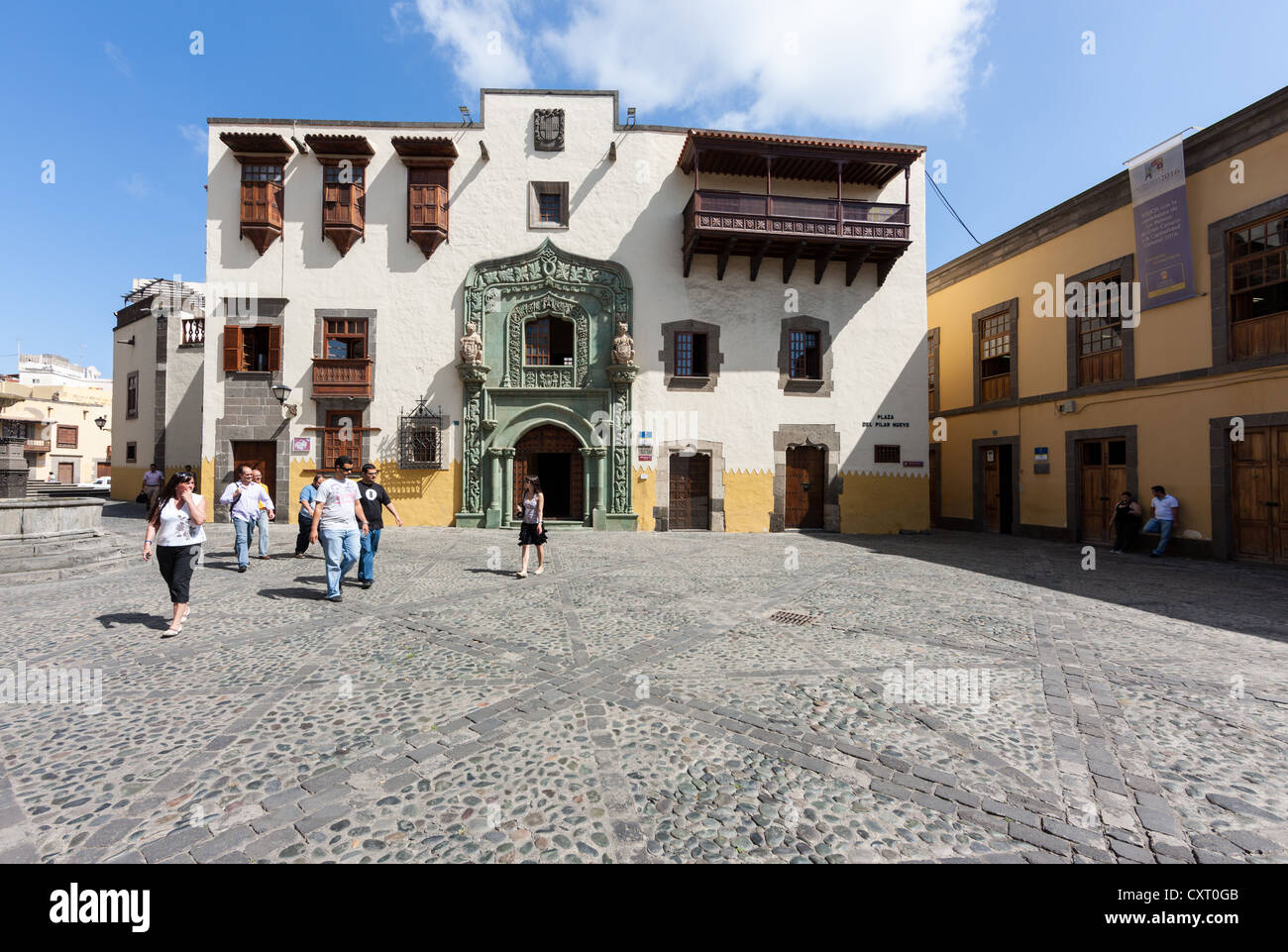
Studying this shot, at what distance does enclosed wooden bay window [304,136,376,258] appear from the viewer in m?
16.8

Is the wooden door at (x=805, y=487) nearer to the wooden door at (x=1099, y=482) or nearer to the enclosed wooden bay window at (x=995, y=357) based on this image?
the enclosed wooden bay window at (x=995, y=357)

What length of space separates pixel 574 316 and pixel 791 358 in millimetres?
7424

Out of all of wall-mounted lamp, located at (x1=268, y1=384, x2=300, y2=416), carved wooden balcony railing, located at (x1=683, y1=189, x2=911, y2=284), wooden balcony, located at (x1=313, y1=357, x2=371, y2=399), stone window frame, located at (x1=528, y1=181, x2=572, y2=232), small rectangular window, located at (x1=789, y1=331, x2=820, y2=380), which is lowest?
wall-mounted lamp, located at (x1=268, y1=384, x2=300, y2=416)

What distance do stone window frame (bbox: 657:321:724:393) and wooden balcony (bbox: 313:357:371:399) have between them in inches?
372

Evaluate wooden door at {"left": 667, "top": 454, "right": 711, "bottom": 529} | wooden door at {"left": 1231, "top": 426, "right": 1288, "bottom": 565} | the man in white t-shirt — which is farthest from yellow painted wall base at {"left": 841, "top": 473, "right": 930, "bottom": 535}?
the man in white t-shirt

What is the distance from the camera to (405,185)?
17.2 m

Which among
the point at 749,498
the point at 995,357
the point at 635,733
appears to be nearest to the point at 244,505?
the point at 635,733

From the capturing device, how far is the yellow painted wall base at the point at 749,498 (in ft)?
57.2

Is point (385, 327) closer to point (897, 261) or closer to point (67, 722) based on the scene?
point (67, 722)

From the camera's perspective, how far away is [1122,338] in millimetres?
14117

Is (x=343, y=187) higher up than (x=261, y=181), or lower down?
lower down

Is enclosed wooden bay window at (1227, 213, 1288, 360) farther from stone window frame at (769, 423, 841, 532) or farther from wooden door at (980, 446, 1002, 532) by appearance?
stone window frame at (769, 423, 841, 532)

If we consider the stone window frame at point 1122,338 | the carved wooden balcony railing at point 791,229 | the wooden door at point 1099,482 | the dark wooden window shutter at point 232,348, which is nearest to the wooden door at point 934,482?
the wooden door at point 1099,482

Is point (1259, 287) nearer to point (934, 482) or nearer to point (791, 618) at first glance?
point (934, 482)
